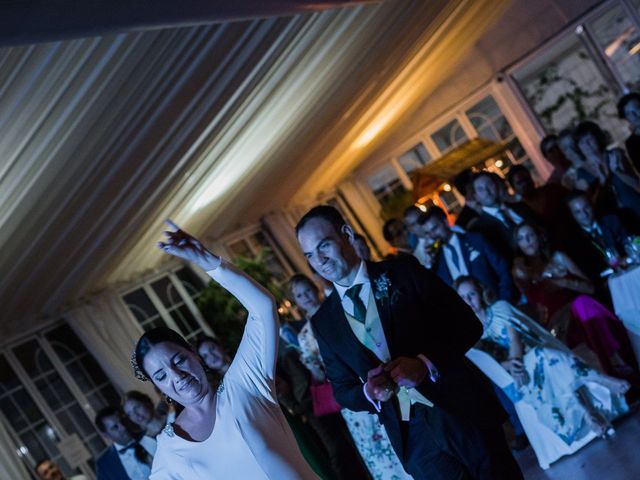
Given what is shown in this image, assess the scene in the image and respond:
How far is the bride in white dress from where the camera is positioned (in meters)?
2.44

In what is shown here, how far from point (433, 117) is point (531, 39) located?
7.88 feet

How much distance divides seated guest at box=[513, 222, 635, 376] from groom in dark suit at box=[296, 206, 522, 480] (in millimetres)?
2821

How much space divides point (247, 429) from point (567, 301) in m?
3.94

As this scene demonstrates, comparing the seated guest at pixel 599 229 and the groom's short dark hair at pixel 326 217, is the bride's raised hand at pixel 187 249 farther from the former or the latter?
the seated guest at pixel 599 229

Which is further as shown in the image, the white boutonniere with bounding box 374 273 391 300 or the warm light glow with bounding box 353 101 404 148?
the warm light glow with bounding box 353 101 404 148

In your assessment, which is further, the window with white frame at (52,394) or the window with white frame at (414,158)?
the window with white frame at (414,158)

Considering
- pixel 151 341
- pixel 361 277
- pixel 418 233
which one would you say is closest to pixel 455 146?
pixel 418 233

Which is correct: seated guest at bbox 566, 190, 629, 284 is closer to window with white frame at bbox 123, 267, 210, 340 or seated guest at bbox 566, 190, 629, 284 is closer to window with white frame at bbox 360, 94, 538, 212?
window with white frame at bbox 123, 267, 210, 340

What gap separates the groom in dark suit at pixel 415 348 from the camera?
2.86 meters

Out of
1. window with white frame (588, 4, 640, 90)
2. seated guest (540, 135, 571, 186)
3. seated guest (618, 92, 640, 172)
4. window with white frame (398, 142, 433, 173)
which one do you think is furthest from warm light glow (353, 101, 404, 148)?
seated guest (618, 92, 640, 172)

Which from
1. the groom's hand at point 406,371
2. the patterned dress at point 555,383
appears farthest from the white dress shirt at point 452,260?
the groom's hand at point 406,371

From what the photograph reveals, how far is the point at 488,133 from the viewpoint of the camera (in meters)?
14.2

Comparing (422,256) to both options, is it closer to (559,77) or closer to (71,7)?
(71,7)

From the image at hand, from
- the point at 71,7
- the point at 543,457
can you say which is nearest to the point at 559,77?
→ the point at 543,457
